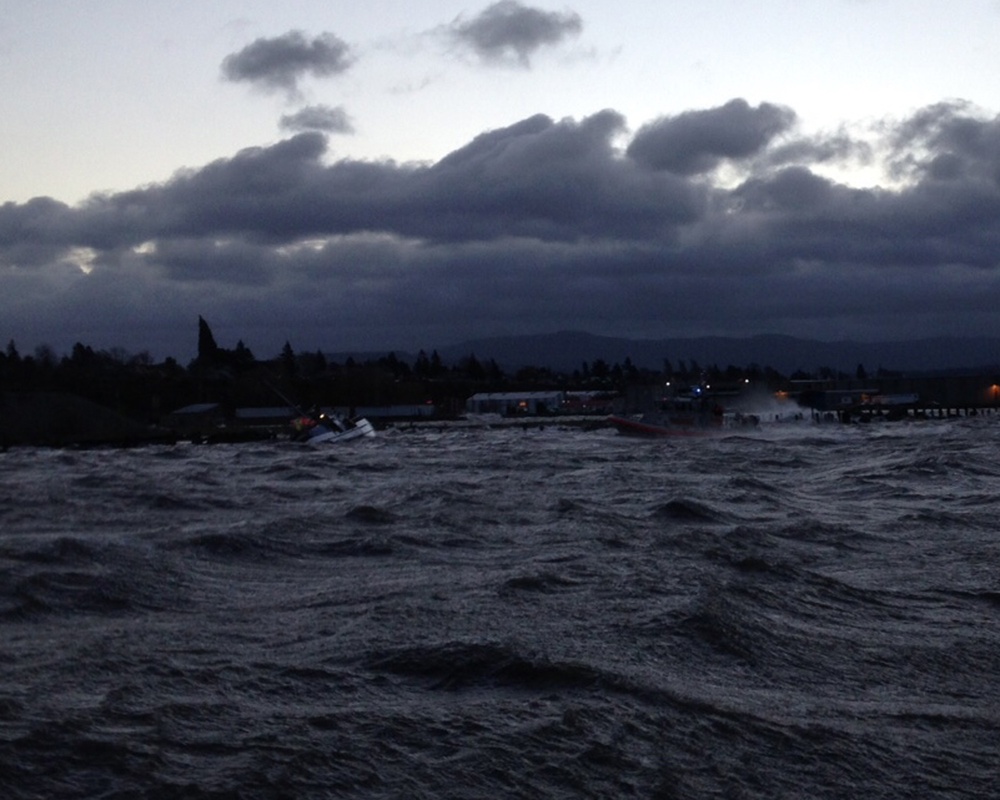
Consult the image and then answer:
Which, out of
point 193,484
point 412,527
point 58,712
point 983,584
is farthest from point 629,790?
point 193,484

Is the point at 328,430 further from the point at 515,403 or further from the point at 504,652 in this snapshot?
the point at 515,403

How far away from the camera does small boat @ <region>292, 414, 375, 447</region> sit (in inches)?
2953

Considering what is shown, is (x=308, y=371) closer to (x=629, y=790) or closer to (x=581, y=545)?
(x=581, y=545)

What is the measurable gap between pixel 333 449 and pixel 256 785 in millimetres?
60490

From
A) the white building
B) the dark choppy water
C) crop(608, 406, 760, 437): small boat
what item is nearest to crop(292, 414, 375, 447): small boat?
crop(608, 406, 760, 437): small boat

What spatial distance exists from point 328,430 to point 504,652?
214 ft

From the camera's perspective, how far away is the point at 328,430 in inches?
2997

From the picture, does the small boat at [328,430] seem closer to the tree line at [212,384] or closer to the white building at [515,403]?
the tree line at [212,384]

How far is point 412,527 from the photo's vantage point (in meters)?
23.8

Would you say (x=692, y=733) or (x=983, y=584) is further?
(x=983, y=584)

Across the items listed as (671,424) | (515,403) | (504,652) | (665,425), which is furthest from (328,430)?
(515,403)

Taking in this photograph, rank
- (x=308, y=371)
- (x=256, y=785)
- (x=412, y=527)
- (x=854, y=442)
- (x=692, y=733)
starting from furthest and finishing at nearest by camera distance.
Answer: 1. (x=308, y=371)
2. (x=854, y=442)
3. (x=412, y=527)
4. (x=692, y=733)
5. (x=256, y=785)

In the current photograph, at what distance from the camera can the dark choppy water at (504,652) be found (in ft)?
28.3

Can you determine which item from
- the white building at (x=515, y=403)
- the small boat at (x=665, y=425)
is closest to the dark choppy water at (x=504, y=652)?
the small boat at (x=665, y=425)
